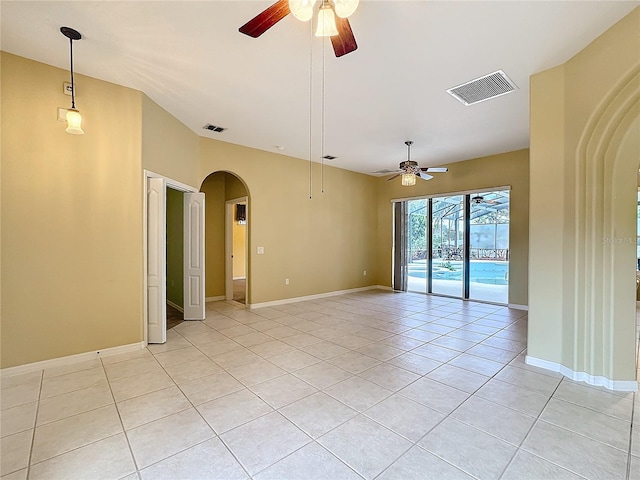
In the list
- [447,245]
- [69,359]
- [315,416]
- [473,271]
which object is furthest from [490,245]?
[69,359]

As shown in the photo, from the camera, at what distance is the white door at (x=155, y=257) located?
396cm

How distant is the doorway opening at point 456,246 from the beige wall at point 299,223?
1022mm

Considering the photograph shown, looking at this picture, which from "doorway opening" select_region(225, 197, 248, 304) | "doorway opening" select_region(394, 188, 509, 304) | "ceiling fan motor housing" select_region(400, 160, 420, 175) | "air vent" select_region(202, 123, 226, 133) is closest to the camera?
"air vent" select_region(202, 123, 226, 133)

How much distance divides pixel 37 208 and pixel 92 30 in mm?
1850

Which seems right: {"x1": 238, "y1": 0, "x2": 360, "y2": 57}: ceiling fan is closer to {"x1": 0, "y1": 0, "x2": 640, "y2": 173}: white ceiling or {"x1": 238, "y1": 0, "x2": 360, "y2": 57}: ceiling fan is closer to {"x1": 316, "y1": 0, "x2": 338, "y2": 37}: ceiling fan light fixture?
{"x1": 316, "y1": 0, "x2": 338, "y2": 37}: ceiling fan light fixture

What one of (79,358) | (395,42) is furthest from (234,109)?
(79,358)

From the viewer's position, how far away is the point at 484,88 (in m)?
3.55

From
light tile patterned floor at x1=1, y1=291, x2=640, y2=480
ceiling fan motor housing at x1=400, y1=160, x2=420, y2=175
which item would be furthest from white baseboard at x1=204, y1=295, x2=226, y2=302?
ceiling fan motor housing at x1=400, y1=160, x2=420, y2=175

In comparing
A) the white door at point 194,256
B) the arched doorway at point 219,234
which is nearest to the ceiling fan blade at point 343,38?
the white door at point 194,256

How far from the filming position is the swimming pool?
653cm

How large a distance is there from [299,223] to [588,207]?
16.2ft

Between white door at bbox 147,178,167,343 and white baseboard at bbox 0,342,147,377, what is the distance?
10.2 inches

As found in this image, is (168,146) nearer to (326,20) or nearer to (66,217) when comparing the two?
(66,217)

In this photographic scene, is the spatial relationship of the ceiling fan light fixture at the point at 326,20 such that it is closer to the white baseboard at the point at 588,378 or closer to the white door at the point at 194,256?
the white baseboard at the point at 588,378
